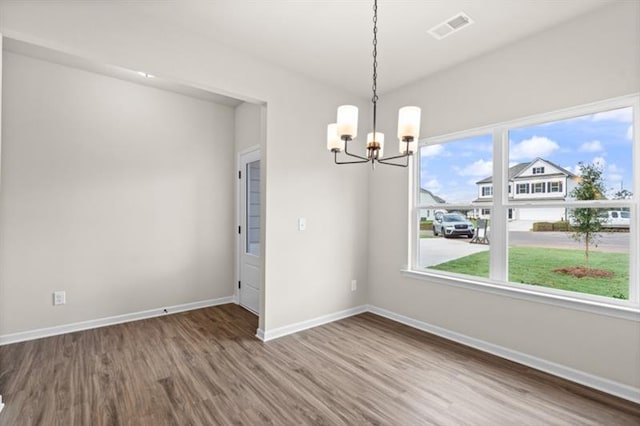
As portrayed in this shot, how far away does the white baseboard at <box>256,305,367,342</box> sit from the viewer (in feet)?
10.8

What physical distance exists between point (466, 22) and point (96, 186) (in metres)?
4.06

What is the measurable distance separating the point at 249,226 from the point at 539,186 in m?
3.41

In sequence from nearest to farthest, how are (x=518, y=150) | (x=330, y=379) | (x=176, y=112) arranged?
(x=330, y=379) < (x=518, y=150) < (x=176, y=112)

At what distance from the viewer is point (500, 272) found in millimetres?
2986

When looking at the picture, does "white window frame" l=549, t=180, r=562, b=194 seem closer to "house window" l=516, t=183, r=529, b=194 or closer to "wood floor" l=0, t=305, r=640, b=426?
"house window" l=516, t=183, r=529, b=194

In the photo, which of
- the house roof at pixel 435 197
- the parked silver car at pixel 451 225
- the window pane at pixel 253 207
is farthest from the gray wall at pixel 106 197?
the parked silver car at pixel 451 225

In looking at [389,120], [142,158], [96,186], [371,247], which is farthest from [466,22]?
[96,186]

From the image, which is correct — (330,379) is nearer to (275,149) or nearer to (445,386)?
(445,386)

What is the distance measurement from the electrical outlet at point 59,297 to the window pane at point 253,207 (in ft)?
6.74

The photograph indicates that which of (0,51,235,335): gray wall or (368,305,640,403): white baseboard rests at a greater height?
(0,51,235,335): gray wall

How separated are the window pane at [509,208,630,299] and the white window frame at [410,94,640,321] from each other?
0.05 metres

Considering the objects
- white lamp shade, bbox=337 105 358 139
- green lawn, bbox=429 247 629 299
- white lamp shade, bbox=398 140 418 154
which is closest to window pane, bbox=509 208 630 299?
green lawn, bbox=429 247 629 299

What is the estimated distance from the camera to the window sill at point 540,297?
89.2 inches

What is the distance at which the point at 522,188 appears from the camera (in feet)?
9.43
